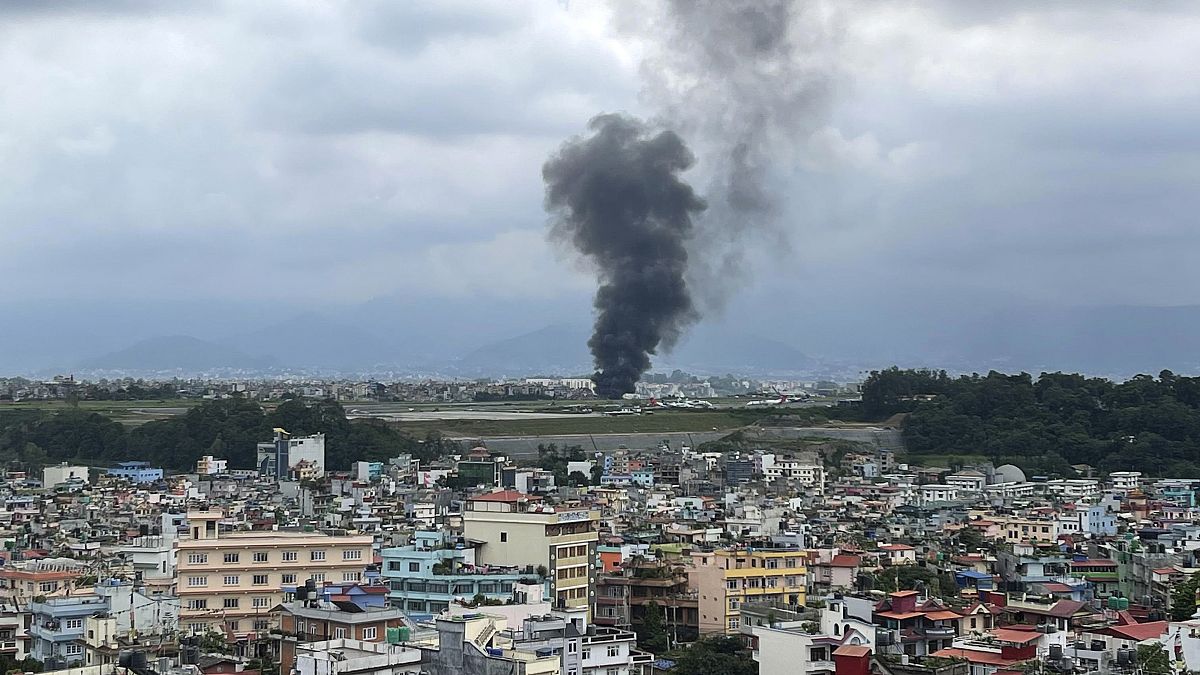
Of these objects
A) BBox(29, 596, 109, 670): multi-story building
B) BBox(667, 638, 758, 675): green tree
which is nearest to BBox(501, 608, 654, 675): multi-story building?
BBox(667, 638, 758, 675): green tree

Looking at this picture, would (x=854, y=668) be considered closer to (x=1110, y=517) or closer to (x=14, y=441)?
(x=1110, y=517)

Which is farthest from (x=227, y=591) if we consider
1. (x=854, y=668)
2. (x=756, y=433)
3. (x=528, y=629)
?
(x=756, y=433)

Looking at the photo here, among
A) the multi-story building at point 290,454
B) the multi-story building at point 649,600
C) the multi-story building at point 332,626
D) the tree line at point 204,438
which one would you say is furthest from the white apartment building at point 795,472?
the multi-story building at point 332,626

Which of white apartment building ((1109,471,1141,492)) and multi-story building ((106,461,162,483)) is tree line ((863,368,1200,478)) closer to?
white apartment building ((1109,471,1141,492))

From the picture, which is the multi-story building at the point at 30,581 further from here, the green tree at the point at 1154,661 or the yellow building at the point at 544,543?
the green tree at the point at 1154,661

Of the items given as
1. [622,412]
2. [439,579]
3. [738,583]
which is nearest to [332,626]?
[439,579]

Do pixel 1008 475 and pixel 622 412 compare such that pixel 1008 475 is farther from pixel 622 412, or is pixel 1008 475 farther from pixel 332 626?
pixel 332 626

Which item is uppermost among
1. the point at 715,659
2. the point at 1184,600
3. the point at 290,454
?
the point at 290,454
